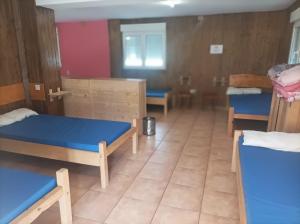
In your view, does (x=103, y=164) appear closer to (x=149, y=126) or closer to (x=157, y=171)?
(x=157, y=171)

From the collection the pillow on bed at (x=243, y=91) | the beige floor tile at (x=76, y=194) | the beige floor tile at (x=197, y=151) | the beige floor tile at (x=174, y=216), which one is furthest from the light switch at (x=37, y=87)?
the pillow on bed at (x=243, y=91)


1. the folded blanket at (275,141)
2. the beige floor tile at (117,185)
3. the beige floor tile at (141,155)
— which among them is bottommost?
the beige floor tile at (117,185)

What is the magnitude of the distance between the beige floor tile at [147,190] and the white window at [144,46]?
382 centimetres

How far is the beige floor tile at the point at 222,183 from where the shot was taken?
2377 mm

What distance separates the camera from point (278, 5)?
426cm

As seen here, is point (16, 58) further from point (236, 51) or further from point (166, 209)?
point (236, 51)

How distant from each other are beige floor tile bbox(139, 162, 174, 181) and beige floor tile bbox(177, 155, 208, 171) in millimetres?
185

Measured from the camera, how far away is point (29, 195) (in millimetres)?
1587

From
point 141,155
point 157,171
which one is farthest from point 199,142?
point 157,171

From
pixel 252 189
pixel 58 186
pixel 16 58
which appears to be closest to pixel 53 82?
pixel 16 58

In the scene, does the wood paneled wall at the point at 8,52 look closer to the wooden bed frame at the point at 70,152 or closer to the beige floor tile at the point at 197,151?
the wooden bed frame at the point at 70,152

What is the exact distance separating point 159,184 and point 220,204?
65cm

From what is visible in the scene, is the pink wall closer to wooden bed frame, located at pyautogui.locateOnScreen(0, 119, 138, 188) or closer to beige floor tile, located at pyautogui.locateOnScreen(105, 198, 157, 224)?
wooden bed frame, located at pyautogui.locateOnScreen(0, 119, 138, 188)

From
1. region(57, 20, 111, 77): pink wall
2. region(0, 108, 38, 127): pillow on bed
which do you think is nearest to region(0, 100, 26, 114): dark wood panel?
region(0, 108, 38, 127): pillow on bed
